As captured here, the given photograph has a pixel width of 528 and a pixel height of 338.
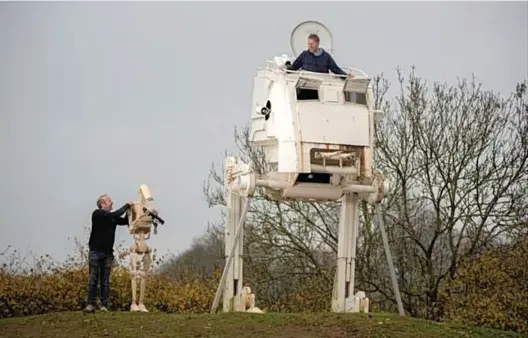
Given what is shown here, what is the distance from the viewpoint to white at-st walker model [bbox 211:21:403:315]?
603 inches

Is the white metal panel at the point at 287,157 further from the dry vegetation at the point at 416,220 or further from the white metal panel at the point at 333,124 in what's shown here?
the dry vegetation at the point at 416,220

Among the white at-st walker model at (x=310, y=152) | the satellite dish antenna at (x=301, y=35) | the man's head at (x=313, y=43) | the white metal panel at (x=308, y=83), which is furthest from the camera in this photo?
the satellite dish antenna at (x=301, y=35)

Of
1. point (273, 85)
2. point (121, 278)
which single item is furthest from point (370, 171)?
point (121, 278)

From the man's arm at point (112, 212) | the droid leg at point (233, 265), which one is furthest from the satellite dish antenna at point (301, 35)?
the man's arm at point (112, 212)

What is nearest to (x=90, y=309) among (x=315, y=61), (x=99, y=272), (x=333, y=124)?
(x=99, y=272)

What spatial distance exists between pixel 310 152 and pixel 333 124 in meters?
0.59

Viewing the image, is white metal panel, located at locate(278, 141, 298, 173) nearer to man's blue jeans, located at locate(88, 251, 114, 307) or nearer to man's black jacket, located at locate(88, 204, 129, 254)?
man's black jacket, located at locate(88, 204, 129, 254)

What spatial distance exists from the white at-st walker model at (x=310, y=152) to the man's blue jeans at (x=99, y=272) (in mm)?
1912

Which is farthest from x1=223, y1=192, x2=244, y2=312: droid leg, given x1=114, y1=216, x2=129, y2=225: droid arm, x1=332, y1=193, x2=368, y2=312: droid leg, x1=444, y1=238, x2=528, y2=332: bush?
x1=444, y1=238, x2=528, y2=332: bush

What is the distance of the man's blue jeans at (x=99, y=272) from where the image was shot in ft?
52.5

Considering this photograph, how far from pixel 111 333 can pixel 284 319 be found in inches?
107

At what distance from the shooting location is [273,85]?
1619 cm

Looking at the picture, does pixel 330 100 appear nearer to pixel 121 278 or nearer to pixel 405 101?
pixel 121 278

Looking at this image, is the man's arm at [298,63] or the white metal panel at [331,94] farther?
the man's arm at [298,63]
